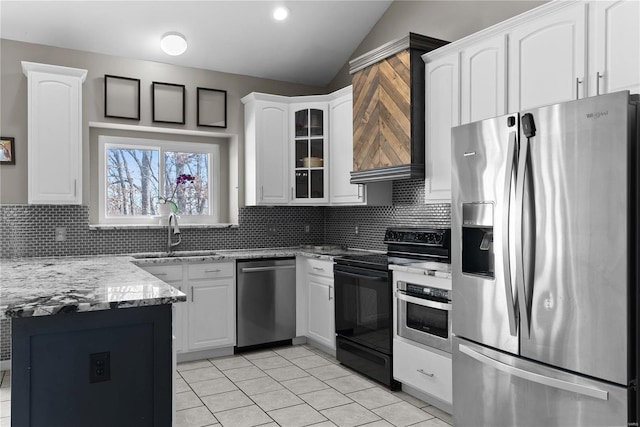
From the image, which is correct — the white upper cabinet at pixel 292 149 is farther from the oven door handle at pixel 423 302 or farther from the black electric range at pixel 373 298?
the oven door handle at pixel 423 302

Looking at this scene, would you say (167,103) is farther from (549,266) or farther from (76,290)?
(549,266)

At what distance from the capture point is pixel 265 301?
443 centimetres

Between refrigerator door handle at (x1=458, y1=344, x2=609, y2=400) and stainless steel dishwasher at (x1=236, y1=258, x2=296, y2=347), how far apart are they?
2.19 metres

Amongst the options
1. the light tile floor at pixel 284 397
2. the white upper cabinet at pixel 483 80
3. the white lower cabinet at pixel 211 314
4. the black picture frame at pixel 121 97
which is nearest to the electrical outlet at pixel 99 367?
the light tile floor at pixel 284 397

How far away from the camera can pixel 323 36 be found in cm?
463

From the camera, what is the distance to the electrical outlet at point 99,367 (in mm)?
1981

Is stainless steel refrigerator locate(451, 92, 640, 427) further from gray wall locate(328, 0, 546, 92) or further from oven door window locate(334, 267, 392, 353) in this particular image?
gray wall locate(328, 0, 546, 92)

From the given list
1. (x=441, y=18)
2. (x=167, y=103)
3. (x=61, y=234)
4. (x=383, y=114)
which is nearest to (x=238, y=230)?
(x=167, y=103)

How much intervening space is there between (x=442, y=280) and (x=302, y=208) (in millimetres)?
2550

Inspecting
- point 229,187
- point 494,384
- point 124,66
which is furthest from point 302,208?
point 494,384

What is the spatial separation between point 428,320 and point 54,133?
3.14m

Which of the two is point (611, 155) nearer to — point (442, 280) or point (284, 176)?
point (442, 280)

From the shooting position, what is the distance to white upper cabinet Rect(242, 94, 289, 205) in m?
4.67

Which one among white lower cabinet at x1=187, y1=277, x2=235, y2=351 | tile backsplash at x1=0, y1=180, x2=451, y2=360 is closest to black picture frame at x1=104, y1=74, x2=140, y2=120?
tile backsplash at x1=0, y1=180, x2=451, y2=360
